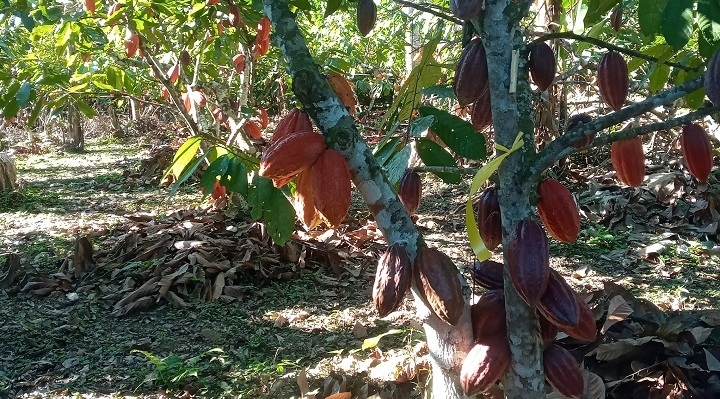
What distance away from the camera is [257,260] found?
324 cm

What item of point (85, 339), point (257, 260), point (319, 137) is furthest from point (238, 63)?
point (319, 137)

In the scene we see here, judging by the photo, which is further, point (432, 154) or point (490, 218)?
point (432, 154)

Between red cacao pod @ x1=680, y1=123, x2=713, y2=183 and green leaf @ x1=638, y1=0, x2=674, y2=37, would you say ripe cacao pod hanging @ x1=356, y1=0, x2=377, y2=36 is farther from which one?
red cacao pod @ x1=680, y1=123, x2=713, y2=183

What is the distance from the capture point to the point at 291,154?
94 centimetres

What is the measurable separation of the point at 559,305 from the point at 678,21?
1.54ft

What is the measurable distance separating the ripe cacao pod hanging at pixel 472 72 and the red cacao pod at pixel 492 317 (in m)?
0.36

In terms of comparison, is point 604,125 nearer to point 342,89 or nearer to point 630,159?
point 630,159

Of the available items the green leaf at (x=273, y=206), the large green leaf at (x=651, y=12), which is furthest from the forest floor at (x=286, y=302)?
the large green leaf at (x=651, y=12)

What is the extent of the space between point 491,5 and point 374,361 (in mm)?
1448

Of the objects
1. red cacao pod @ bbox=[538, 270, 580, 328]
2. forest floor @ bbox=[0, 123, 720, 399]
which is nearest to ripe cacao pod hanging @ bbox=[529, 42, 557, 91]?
red cacao pod @ bbox=[538, 270, 580, 328]

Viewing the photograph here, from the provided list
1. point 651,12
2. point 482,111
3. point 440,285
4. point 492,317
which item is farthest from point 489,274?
point 651,12

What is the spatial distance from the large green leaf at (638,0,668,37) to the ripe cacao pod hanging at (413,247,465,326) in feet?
1.63

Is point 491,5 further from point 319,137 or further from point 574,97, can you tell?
point 574,97

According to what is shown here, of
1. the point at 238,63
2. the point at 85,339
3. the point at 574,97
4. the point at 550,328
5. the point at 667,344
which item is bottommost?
A: the point at 85,339
